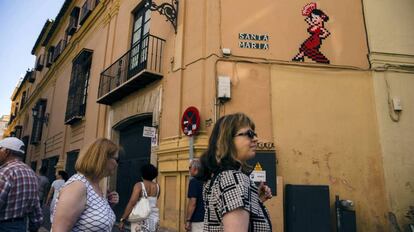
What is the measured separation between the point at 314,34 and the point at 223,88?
261cm

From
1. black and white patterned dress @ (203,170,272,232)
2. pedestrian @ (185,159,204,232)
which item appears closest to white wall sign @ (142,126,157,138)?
pedestrian @ (185,159,204,232)

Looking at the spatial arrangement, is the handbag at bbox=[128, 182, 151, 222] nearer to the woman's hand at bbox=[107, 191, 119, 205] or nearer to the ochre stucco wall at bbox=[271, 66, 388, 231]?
the woman's hand at bbox=[107, 191, 119, 205]

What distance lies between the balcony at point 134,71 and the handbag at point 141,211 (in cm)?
427

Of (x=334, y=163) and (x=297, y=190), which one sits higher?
(x=334, y=163)

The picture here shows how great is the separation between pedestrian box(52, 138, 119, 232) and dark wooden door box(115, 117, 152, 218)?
6281 mm

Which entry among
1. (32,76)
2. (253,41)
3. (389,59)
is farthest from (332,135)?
→ (32,76)

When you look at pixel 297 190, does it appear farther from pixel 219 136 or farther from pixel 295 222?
pixel 219 136

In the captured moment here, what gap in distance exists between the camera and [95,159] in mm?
2377

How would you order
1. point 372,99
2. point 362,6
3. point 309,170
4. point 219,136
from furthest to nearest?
point 362,6 → point 372,99 → point 309,170 → point 219,136

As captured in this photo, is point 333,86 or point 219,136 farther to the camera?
point 333,86

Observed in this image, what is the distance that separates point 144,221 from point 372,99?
5540 mm

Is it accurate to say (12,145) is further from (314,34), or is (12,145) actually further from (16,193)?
(314,34)

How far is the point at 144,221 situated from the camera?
4.38 meters

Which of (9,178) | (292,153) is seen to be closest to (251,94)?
(292,153)
